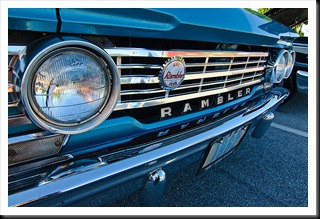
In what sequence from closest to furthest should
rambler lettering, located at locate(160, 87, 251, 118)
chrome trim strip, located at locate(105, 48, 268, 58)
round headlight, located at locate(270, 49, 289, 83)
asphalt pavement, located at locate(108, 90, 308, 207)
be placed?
chrome trim strip, located at locate(105, 48, 268, 58)
rambler lettering, located at locate(160, 87, 251, 118)
asphalt pavement, located at locate(108, 90, 308, 207)
round headlight, located at locate(270, 49, 289, 83)

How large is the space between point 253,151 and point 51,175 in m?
2.33

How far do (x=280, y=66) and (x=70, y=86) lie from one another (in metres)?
1.94

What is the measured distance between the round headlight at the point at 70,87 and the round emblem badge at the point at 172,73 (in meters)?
0.29

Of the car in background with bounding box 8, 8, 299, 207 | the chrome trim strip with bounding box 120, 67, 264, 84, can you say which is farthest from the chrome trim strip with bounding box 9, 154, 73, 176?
the chrome trim strip with bounding box 120, 67, 264, 84

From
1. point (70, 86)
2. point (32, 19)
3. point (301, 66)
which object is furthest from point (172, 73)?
point (301, 66)

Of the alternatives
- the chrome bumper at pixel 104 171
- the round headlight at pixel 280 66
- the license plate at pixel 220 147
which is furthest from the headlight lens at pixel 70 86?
the round headlight at pixel 280 66

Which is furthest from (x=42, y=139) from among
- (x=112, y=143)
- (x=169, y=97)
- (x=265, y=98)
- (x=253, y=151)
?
(x=253, y=151)

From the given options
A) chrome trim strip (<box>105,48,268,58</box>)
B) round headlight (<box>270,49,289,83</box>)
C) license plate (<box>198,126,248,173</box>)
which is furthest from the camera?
round headlight (<box>270,49,289,83</box>)

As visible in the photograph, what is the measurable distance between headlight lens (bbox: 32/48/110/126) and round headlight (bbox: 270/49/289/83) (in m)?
1.72

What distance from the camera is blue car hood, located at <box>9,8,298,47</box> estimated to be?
36.3 inches

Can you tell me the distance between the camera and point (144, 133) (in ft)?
4.36

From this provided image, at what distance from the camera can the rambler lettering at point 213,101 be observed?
4.76ft

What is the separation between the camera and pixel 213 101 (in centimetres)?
176

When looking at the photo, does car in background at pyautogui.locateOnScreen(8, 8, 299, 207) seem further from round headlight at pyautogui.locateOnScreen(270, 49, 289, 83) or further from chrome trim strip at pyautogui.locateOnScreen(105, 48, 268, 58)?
round headlight at pyautogui.locateOnScreen(270, 49, 289, 83)
